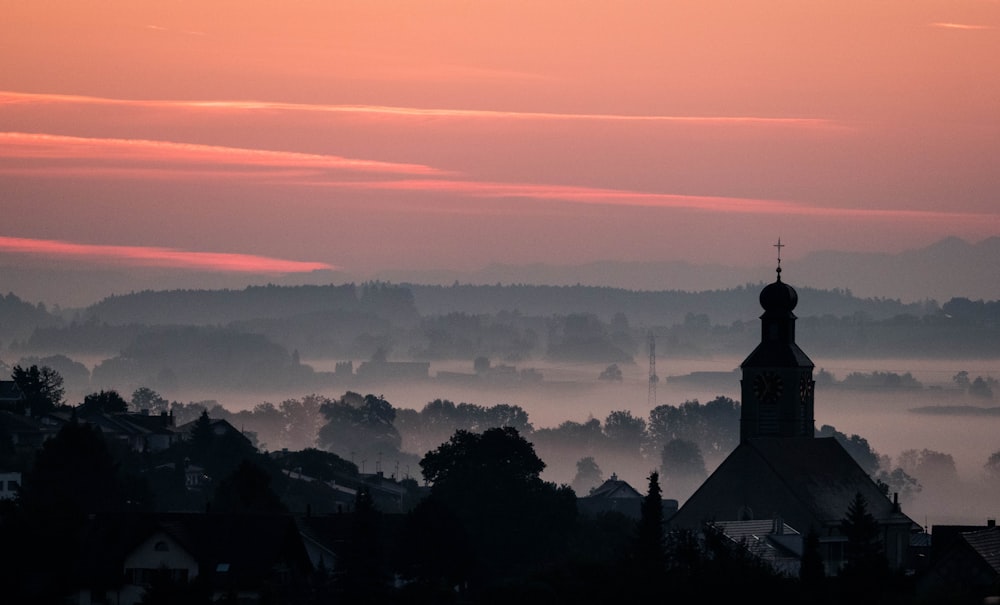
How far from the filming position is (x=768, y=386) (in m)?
113

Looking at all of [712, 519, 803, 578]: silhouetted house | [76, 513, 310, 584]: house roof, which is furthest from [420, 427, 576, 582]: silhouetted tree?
[76, 513, 310, 584]: house roof

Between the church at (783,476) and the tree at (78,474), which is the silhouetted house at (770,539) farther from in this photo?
the tree at (78,474)

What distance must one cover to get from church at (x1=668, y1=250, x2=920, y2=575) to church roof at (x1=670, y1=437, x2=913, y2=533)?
0.04m

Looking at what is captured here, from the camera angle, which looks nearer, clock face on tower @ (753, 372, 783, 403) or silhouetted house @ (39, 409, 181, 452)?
clock face on tower @ (753, 372, 783, 403)

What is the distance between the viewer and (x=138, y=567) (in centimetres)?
8462

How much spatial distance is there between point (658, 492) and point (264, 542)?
562 inches

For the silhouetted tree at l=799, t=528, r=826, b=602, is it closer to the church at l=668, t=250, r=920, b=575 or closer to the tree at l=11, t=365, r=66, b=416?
the church at l=668, t=250, r=920, b=575

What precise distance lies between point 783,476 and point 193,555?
1192 inches

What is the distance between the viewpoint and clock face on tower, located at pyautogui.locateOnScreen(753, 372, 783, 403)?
113m

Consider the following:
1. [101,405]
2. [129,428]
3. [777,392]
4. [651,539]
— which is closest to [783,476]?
[777,392]

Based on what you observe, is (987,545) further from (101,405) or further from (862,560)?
(101,405)

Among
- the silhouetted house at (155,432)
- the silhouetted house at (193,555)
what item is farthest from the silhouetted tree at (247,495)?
the silhouetted house at (155,432)

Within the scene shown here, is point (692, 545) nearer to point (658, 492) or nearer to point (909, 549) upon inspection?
point (658, 492)

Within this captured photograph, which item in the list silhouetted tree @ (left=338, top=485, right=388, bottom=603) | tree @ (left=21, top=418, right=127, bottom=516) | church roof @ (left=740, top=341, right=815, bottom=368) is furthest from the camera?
church roof @ (left=740, top=341, right=815, bottom=368)
